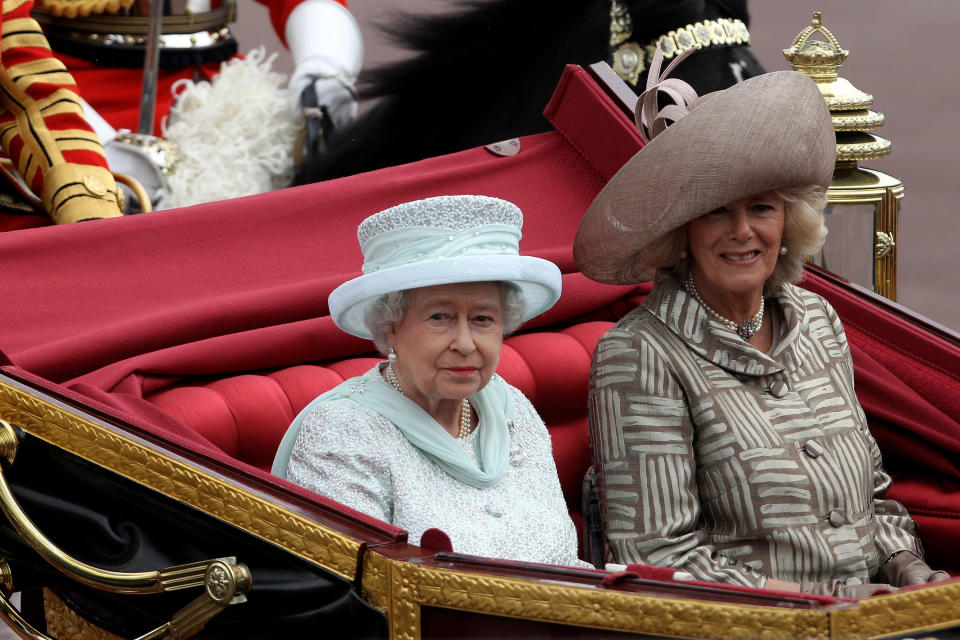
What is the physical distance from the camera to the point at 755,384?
1.97 m

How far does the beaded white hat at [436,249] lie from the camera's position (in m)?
1.70

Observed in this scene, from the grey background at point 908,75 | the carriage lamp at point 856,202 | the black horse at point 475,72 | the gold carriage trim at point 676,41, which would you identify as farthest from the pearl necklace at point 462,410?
the grey background at point 908,75

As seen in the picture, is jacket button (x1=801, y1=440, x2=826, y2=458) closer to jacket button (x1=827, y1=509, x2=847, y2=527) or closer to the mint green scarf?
jacket button (x1=827, y1=509, x2=847, y2=527)

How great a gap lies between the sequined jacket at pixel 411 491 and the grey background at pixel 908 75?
12.9 feet

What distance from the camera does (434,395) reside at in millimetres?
1778

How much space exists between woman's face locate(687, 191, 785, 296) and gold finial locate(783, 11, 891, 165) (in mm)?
816

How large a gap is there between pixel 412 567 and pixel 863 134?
64.6 inches

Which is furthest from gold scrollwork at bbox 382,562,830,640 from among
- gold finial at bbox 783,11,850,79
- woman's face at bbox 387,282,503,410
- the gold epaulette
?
the gold epaulette

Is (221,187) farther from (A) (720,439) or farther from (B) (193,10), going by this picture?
(A) (720,439)

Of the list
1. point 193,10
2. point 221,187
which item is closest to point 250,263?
point 221,187

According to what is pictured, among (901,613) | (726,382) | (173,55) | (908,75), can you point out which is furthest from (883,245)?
(908,75)

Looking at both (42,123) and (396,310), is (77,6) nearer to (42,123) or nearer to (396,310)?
(42,123)

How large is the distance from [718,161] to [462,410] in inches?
16.4

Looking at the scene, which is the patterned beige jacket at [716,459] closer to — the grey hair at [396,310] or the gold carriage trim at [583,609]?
the grey hair at [396,310]
